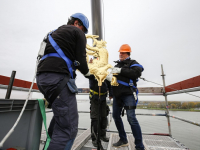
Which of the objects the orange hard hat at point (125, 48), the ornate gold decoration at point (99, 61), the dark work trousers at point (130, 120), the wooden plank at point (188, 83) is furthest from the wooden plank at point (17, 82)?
the wooden plank at point (188, 83)

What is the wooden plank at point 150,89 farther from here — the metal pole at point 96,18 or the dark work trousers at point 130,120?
the metal pole at point 96,18

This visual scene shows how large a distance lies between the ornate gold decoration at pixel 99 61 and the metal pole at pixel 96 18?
0.27m

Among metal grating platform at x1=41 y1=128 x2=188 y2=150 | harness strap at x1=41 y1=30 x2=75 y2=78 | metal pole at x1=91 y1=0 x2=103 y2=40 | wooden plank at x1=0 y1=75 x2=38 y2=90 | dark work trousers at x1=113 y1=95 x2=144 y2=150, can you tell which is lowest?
metal grating platform at x1=41 y1=128 x2=188 y2=150

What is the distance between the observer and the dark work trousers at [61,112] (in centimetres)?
101

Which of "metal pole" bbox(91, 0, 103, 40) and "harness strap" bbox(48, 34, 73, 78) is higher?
"metal pole" bbox(91, 0, 103, 40)

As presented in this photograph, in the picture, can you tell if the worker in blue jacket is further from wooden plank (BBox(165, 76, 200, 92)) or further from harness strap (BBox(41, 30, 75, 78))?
wooden plank (BBox(165, 76, 200, 92))

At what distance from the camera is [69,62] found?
1.18 metres

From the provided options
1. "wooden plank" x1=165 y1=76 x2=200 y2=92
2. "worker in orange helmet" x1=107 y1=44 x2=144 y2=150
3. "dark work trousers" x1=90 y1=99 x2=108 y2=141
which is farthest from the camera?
"dark work trousers" x1=90 y1=99 x2=108 y2=141

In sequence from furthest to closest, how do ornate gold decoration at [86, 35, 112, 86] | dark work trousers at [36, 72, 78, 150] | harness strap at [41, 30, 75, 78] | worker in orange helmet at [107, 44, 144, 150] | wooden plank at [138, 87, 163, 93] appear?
wooden plank at [138, 87, 163, 93] < ornate gold decoration at [86, 35, 112, 86] < worker in orange helmet at [107, 44, 144, 150] < harness strap at [41, 30, 75, 78] < dark work trousers at [36, 72, 78, 150]

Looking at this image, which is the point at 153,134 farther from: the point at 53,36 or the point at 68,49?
the point at 53,36

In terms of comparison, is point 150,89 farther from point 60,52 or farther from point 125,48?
point 60,52

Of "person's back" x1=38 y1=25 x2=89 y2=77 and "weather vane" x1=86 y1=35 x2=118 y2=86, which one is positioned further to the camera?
"weather vane" x1=86 y1=35 x2=118 y2=86

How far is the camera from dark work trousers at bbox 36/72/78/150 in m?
1.01

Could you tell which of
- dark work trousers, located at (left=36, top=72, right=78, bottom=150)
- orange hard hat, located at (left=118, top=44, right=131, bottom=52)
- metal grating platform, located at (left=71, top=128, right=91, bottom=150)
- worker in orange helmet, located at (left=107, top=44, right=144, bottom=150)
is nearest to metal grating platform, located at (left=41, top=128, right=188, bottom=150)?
metal grating platform, located at (left=71, top=128, right=91, bottom=150)
